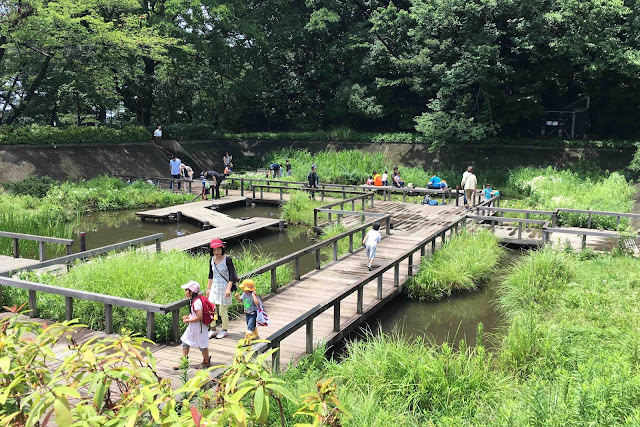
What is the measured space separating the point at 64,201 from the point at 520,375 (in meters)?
17.8

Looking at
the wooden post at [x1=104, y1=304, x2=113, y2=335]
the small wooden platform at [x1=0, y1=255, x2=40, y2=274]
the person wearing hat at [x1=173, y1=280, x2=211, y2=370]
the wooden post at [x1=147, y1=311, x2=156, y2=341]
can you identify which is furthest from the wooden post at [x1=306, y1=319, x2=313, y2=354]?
the small wooden platform at [x1=0, y1=255, x2=40, y2=274]

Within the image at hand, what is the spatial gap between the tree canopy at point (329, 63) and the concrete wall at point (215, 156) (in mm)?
2195

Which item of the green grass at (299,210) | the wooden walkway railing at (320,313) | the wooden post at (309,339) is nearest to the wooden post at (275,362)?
the wooden walkway railing at (320,313)

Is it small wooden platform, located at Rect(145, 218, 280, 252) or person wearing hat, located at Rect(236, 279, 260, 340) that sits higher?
person wearing hat, located at Rect(236, 279, 260, 340)

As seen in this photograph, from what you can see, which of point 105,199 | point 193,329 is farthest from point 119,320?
point 105,199

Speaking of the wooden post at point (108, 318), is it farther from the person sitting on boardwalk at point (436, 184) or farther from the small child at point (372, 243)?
the person sitting on boardwalk at point (436, 184)

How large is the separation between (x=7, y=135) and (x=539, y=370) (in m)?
24.3

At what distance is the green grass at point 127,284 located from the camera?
764cm

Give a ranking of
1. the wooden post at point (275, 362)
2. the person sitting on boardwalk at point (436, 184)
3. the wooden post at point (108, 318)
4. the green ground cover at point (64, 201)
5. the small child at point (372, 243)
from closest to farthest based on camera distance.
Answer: the wooden post at point (275, 362), the wooden post at point (108, 318), the small child at point (372, 243), the green ground cover at point (64, 201), the person sitting on boardwalk at point (436, 184)

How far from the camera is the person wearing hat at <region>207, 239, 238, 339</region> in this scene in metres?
6.89

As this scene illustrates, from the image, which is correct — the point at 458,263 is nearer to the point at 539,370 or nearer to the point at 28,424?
A: the point at 539,370

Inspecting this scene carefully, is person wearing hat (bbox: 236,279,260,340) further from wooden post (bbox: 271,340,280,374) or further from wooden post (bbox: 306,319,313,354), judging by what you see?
wooden post (bbox: 306,319,313,354)

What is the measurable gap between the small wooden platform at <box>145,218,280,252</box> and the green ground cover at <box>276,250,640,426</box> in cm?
719

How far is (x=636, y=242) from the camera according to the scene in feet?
40.1
